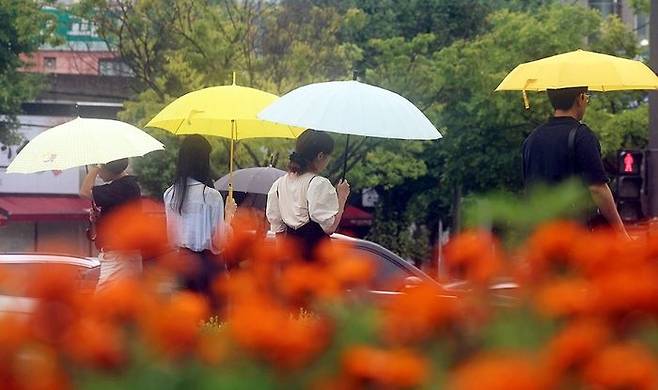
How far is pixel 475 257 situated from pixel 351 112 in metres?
4.90

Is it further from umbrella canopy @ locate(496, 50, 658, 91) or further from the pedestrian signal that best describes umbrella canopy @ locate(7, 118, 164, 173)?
the pedestrian signal

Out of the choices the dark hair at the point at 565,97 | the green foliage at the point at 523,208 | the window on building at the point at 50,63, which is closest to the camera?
the green foliage at the point at 523,208

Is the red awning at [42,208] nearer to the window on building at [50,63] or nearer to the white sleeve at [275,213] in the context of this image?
the window on building at [50,63]

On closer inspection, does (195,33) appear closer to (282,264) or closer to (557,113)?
(557,113)

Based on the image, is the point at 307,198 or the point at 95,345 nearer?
the point at 95,345

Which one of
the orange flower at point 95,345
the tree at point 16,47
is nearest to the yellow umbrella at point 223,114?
the orange flower at point 95,345

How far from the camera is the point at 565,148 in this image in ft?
18.1

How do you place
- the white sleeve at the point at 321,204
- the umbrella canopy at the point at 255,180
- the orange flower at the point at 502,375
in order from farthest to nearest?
1. the umbrella canopy at the point at 255,180
2. the white sleeve at the point at 321,204
3. the orange flower at the point at 502,375

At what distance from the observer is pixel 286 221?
20.4 feet

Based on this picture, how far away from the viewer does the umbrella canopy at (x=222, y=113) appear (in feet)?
25.6

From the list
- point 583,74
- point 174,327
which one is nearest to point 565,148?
point 583,74

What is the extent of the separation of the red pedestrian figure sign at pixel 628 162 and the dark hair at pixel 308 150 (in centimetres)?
635

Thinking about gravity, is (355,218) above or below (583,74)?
below

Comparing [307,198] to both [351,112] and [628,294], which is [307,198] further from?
[628,294]
